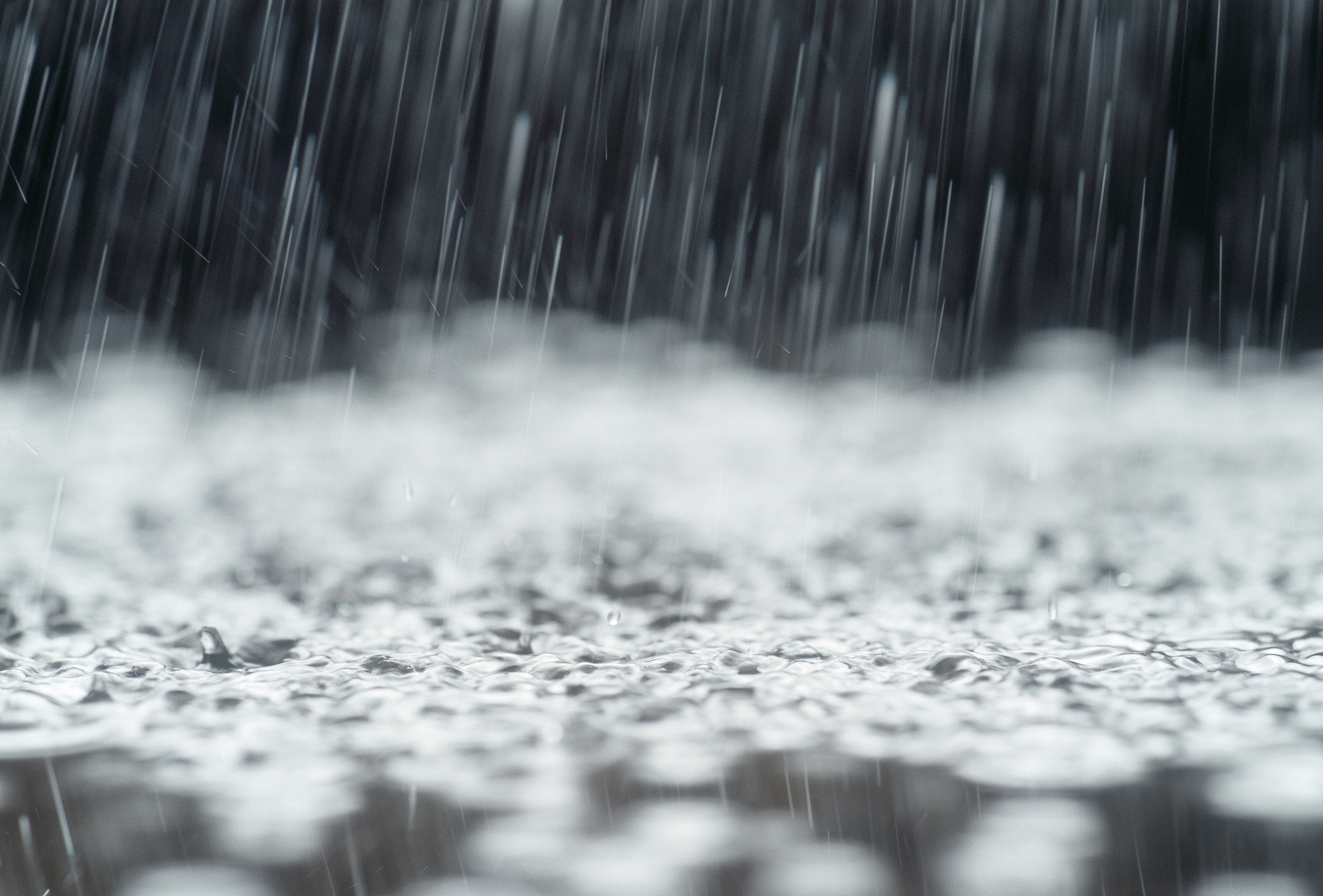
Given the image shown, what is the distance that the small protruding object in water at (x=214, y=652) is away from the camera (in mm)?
1389

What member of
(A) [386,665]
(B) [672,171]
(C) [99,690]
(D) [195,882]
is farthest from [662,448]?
(D) [195,882]

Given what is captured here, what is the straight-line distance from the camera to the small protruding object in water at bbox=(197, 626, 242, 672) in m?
1.39

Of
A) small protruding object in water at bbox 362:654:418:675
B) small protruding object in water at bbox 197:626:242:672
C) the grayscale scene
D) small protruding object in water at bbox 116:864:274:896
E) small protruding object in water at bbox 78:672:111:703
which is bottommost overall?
small protruding object in water at bbox 116:864:274:896

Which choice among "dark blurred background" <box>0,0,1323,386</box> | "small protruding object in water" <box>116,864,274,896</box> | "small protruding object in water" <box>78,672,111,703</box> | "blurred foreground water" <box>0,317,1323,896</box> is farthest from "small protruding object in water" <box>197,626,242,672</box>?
"dark blurred background" <box>0,0,1323,386</box>

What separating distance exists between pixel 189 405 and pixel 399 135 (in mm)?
1369

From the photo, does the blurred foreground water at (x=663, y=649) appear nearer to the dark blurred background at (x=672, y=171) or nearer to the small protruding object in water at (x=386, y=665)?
the small protruding object in water at (x=386, y=665)

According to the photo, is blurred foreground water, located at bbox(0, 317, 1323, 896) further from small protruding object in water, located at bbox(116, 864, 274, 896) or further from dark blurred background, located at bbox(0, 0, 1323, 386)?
dark blurred background, located at bbox(0, 0, 1323, 386)

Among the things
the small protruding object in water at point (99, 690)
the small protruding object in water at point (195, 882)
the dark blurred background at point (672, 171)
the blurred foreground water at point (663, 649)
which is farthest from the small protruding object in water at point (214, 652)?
the dark blurred background at point (672, 171)

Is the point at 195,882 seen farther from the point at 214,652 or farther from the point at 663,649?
the point at 663,649

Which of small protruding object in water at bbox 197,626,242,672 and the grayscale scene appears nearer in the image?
the grayscale scene

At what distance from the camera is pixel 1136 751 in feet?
3.57

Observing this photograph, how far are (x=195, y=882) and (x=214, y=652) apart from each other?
648 mm

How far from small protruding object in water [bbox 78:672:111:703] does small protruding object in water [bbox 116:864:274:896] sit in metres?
0.47

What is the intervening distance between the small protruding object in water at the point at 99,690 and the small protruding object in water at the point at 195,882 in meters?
0.47
